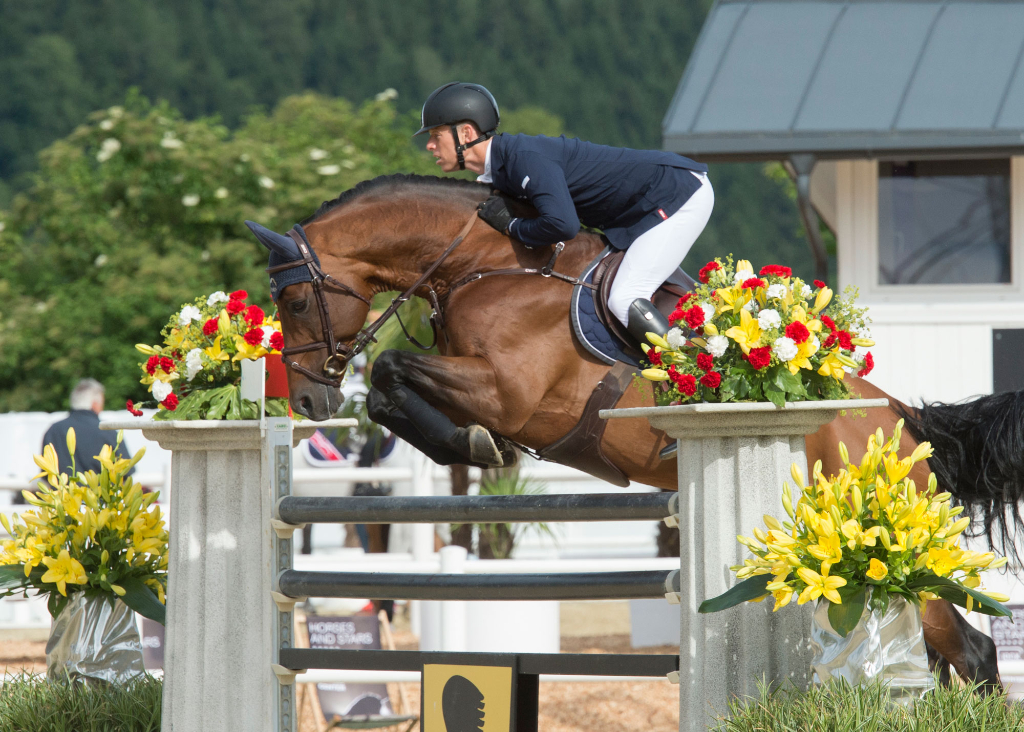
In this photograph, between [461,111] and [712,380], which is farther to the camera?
[461,111]

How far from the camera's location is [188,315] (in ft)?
10.8

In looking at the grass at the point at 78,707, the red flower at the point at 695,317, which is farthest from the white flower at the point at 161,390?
the red flower at the point at 695,317

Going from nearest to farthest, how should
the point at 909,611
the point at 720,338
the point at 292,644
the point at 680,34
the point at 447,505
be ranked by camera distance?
the point at 909,611
the point at 720,338
the point at 447,505
the point at 292,644
the point at 680,34

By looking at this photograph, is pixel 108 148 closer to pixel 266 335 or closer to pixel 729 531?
pixel 266 335

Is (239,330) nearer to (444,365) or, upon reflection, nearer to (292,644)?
(444,365)

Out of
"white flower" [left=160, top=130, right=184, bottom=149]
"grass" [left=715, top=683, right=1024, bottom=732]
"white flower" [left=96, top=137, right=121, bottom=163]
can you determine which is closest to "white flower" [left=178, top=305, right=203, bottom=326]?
"grass" [left=715, top=683, right=1024, bottom=732]

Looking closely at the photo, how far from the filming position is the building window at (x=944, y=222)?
254 inches

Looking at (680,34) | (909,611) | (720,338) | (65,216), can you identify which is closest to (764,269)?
(720,338)

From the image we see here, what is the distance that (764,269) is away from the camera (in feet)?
8.58

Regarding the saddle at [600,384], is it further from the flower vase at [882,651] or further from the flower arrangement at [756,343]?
the flower vase at [882,651]

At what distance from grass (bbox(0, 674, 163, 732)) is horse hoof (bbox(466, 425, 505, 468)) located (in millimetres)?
1148

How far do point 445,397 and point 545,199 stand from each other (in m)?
0.66

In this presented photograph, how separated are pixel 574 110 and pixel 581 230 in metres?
54.9

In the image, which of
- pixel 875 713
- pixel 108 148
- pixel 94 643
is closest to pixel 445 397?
pixel 94 643
